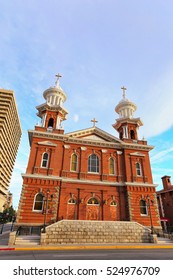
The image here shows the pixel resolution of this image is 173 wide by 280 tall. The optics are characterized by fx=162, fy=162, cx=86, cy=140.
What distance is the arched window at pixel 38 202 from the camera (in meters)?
16.9

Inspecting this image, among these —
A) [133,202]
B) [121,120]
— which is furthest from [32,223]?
[121,120]

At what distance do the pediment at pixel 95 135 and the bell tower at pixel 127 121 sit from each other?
6.33 ft

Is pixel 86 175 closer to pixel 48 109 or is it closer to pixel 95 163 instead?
pixel 95 163

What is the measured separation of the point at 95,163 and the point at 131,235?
8.94m

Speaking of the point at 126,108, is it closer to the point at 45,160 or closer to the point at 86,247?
the point at 45,160

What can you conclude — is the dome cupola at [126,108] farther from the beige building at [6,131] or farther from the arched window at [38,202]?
the beige building at [6,131]

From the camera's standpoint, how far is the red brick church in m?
17.4

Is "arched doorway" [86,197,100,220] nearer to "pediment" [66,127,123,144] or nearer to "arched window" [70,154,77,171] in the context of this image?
"arched window" [70,154,77,171]

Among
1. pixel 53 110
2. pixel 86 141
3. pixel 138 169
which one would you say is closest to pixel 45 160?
pixel 86 141

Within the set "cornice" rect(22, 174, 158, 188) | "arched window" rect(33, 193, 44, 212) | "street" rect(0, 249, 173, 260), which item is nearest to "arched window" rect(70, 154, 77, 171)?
"cornice" rect(22, 174, 158, 188)

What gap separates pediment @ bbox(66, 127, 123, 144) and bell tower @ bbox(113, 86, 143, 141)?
6.33 feet

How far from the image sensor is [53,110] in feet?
76.6

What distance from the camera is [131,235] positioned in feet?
48.9

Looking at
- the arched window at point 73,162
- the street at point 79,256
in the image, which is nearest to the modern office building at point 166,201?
the arched window at point 73,162
